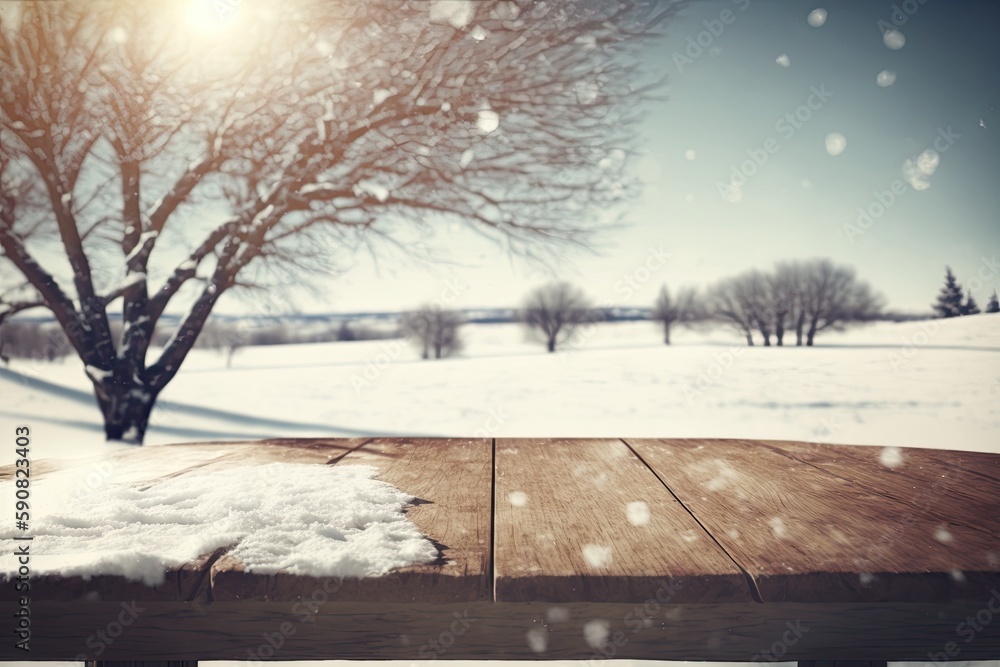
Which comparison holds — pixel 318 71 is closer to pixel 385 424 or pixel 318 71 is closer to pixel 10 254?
pixel 10 254

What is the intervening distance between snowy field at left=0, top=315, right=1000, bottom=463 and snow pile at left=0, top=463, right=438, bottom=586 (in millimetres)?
3749

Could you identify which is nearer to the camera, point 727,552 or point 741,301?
point 727,552

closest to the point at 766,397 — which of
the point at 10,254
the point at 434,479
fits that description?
the point at 434,479

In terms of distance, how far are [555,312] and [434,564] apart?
6.88 meters

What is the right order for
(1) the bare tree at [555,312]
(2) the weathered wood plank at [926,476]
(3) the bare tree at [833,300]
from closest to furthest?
(2) the weathered wood plank at [926,476], (3) the bare tree at [833,300], (1) the bare tree at [555,312]

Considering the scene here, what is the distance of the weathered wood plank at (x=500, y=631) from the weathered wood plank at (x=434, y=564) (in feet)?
0.10

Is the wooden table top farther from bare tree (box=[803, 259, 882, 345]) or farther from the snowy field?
bare tree (box=[803, 259, 882, 345])

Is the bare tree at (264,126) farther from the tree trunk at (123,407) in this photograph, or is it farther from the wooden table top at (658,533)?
the wooden table top at (658,533)

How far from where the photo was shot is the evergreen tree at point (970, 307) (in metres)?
4.63

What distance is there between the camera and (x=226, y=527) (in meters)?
1.08

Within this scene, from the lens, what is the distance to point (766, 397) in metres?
6.29

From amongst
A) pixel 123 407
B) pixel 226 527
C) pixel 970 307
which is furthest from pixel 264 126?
pixel 970 307

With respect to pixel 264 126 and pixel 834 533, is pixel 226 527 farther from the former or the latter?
pixel 264 126

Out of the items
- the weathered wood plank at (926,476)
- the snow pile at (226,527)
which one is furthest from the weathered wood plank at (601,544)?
the weathered wood plank at (926,476)
